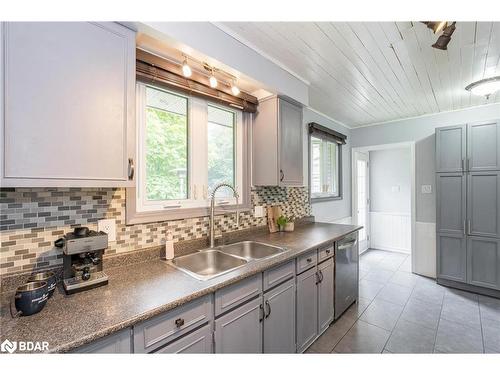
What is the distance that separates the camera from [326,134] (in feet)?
11.6

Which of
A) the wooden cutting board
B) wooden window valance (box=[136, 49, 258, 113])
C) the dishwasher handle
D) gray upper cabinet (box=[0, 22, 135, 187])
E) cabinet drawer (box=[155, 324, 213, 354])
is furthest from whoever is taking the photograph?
the wooden cutting board

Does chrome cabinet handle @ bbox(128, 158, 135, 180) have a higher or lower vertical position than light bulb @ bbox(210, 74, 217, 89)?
lower

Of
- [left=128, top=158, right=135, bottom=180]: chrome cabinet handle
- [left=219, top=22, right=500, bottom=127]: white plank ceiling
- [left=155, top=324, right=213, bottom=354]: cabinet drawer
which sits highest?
[left=219, top=22, right=500, bottom=127]: white plank ceiling

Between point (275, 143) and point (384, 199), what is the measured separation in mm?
3815

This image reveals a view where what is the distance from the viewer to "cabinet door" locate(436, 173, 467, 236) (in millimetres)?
3008

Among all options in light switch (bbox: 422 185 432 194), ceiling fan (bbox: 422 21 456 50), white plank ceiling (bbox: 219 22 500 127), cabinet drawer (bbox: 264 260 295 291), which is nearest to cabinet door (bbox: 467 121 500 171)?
white plank ceiling (bbox: 219 22 500 127)

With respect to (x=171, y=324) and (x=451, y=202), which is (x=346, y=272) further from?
(x=171, y=324)

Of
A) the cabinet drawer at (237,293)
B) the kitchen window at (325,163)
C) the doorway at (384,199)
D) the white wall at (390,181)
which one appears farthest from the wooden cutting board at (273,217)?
the white wall at (390,181)

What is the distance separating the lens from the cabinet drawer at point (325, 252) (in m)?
2.08

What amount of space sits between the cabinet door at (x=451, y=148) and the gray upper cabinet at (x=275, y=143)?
7.15ft

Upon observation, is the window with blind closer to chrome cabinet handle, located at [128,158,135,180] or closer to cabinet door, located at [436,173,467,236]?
chrome cabinet handle, located at [128,158,135,180]

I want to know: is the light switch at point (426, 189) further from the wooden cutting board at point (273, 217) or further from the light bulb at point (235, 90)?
the light bulb at point (235, 90)

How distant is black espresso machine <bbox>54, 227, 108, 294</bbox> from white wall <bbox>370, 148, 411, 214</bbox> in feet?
17.0

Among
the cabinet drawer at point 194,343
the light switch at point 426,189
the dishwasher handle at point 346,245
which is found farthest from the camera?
the light switch at point 426,189
